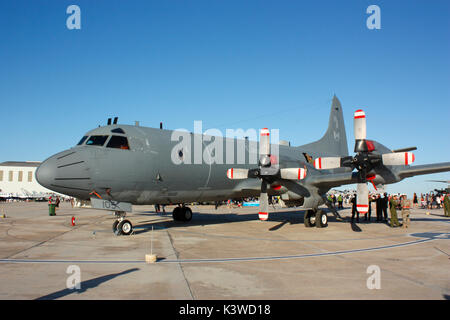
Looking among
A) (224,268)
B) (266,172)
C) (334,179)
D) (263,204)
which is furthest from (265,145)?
(224,268)

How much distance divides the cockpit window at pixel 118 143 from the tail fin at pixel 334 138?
1577 cm

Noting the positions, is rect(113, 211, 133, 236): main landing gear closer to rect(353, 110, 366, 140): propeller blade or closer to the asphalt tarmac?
the asphalt tarmac

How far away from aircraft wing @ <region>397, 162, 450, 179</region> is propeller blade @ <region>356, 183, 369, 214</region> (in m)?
2.98

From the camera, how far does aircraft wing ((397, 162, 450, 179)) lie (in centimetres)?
1594

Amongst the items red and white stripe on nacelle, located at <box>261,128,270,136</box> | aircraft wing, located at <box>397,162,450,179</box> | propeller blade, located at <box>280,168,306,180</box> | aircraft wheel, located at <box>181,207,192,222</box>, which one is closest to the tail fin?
aircraft wing, located at <box>397,162,450,179</box>

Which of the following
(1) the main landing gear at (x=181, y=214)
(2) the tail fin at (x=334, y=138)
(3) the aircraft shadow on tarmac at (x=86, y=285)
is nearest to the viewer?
(3) the aircraft shadow on tarmac at (x=86, y=285)

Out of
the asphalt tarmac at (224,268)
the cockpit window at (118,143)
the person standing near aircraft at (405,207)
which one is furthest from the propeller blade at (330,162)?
the cockpit window at (118,143)

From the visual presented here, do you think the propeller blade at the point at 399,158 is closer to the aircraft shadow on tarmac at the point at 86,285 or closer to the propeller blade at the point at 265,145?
the propeller blade at the point at 265,145

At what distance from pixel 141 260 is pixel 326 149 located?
20293 millimetres

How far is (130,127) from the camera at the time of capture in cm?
1445

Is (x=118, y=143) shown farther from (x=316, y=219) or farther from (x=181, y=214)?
(x=316, y=219)

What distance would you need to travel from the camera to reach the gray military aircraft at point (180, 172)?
41.4ft
